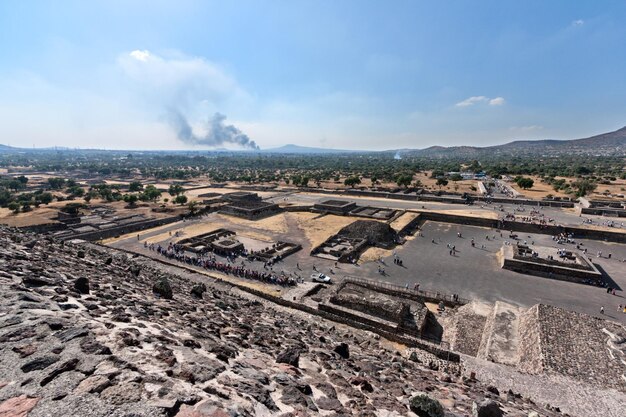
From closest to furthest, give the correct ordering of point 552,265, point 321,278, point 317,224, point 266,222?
1. point 321,278
2. point 552,265
3. point 317,224
4. point 266,222

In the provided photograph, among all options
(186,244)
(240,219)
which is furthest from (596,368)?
(240,219)

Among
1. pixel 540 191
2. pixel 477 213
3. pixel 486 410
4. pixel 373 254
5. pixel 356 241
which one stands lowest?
pixel 373 254

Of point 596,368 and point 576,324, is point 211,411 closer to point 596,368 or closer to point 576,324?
point 596,368

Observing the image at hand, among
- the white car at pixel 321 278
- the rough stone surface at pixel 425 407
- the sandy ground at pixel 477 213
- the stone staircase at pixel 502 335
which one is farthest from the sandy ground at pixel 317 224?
the rough stone surface at pixel 425 407

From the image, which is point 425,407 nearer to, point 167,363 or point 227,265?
point 167,363

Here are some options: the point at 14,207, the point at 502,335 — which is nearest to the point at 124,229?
the point at 14,207

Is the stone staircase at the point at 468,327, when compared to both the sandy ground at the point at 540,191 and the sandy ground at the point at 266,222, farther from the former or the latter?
the sandy ground at the point at 540,191
